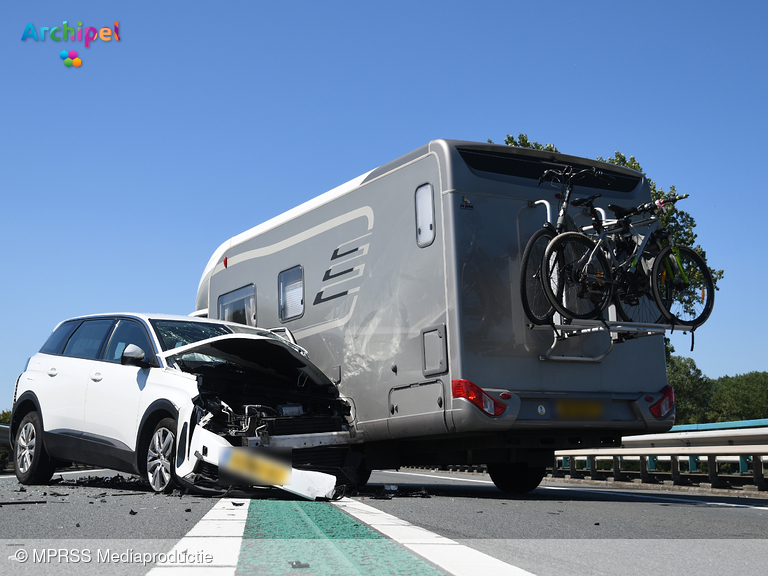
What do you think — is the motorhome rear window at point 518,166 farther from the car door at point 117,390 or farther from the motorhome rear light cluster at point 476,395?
the car door at point 117,390

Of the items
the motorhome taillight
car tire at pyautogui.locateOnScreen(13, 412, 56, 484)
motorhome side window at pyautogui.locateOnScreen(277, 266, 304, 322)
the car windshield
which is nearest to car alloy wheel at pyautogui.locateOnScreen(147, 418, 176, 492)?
the car windshield

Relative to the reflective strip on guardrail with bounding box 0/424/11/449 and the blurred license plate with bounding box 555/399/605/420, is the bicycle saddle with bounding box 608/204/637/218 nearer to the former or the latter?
the blurred license plate with bounding box 555/399/605/420

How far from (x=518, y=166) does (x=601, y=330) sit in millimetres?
1974

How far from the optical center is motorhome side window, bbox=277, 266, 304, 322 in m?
10.9

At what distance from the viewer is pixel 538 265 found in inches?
354

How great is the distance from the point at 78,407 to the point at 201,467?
2318 millimetres

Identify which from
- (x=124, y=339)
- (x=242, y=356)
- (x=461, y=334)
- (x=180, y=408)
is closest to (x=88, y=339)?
(x=124, y=339)

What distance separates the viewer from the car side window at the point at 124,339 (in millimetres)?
8820

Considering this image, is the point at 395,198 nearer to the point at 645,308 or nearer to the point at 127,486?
the point at 645,308

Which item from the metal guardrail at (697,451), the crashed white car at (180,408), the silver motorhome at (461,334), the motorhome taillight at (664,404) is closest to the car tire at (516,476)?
the silver motorhome at (461,334)

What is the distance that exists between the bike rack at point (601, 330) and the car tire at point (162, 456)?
3644 millimetres

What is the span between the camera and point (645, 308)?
9492 mm

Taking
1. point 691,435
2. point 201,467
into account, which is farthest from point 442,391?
point 691,435

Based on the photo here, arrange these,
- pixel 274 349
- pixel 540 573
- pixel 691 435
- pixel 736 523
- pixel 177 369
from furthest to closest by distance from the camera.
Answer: pixel 691 435 → pixel 274 349 → pixel 177 369 → pixel 736 523 → pixel 540 573
